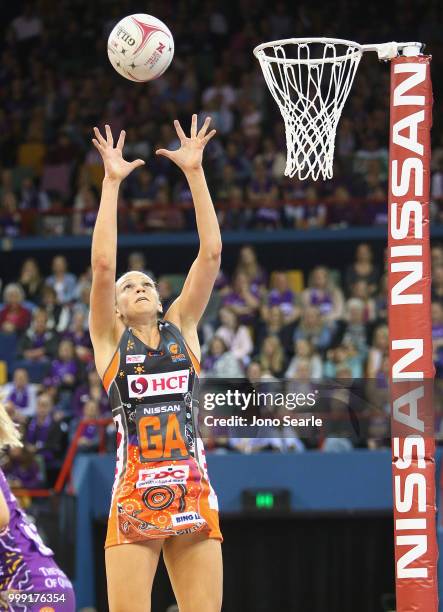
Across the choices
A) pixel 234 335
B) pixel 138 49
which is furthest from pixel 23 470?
pixel 138 49

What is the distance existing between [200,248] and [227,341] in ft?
32.9

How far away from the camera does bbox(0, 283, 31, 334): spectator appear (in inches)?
695

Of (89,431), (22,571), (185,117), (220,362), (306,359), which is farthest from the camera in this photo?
(185,117)

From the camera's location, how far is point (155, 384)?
5996 millimetres

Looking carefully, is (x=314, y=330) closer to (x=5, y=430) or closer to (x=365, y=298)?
(x=365, y=298)

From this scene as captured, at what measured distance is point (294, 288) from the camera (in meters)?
18.7

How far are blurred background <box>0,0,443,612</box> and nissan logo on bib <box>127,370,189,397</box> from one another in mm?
2282

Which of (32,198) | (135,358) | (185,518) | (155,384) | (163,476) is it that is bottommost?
(185,518)

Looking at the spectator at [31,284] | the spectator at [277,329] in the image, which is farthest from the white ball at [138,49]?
the spectator at [31,284]

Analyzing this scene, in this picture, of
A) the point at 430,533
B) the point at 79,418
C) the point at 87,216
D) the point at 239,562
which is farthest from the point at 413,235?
the point at 87,216

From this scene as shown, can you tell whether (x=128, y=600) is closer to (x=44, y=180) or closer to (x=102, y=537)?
(x=102, y=537)

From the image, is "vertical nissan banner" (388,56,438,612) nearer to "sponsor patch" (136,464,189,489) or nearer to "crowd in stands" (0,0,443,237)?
"sponsor patch" (136,464,189,489)

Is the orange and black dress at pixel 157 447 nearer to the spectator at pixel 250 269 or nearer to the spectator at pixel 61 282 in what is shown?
the spectator at pixel 250 269

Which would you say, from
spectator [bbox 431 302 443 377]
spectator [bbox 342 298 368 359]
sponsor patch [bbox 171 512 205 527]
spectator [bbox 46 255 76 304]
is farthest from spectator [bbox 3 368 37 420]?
sponsor patch [bbox 171 512 205 527]
